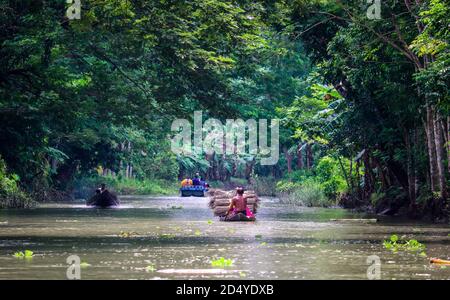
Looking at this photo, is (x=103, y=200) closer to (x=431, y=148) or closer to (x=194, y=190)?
(x=431, y=148)

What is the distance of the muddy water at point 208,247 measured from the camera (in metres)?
19.2

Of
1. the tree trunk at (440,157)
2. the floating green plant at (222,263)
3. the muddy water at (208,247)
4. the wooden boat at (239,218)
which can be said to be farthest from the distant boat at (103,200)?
the floating green plant at (222,263)

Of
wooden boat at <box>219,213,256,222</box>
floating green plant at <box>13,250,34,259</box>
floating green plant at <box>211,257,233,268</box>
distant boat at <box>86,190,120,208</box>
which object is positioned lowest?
floating green plant at <box>211,257,233,268</box>

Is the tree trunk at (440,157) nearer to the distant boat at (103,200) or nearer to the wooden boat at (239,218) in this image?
the wooden boat at (239,218)

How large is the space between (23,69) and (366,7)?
40.5ft

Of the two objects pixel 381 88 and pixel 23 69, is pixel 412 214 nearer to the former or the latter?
pixel 381 88

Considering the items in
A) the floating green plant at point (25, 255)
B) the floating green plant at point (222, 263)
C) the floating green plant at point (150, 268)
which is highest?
the floating green plant at point (25, 255)

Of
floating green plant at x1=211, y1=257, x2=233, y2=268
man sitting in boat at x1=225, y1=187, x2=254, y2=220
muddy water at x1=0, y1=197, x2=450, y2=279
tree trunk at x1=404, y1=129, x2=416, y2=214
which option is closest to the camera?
muddy water at x1=0, y1=197, x2=450, y2=279

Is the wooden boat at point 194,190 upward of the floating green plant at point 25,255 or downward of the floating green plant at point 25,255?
upward

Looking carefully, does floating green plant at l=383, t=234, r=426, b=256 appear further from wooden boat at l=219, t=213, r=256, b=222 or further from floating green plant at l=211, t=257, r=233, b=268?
wooden boat at l=219, t=213, r=256, b=222

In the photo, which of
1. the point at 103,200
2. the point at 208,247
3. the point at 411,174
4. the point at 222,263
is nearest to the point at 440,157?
the point at 411,174

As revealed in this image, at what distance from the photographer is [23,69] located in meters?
38.5

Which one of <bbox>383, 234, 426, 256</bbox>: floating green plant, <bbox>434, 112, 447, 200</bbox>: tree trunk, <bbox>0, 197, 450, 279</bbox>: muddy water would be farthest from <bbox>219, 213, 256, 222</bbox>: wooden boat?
<bbox>383, 234, 426, 256</bbox>: floating green plant

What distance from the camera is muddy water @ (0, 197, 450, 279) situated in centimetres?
1917
